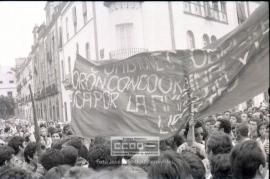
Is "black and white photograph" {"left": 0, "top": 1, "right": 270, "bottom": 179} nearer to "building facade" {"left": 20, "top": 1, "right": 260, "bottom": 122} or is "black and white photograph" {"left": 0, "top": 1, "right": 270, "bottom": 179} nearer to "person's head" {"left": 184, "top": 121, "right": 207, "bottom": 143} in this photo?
"building facade" {"left": 20, "top": 1, "right": 260, "bottom": 122}

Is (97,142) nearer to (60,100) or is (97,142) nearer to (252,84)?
(60,100)

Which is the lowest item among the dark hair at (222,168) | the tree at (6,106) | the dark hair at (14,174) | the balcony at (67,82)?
the dark hair at (222,168)

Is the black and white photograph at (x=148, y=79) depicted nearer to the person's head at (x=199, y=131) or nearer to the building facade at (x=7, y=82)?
the building facade at (x=7, y=82)

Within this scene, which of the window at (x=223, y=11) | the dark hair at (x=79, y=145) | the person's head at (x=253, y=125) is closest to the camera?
the window at (x=223, y=11)

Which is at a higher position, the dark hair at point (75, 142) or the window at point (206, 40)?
the window at point (206, 40)

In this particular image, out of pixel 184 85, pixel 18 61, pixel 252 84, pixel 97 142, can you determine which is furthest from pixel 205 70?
pixel 18 61

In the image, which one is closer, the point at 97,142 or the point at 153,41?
the point at 153,41

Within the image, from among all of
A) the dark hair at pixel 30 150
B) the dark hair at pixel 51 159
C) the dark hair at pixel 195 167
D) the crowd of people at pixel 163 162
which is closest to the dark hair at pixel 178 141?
the crowd of people at pixel 163 162
